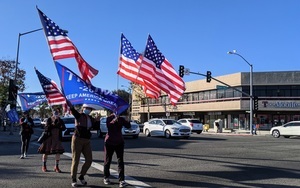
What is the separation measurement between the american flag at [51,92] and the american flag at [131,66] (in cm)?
635

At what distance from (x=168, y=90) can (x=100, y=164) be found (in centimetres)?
535

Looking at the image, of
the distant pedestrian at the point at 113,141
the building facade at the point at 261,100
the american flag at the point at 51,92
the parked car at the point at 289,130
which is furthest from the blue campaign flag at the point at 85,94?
the building facade at the point at 261,100

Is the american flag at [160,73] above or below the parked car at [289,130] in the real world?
above

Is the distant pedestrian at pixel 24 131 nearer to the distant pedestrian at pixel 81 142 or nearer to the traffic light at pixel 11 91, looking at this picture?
the distant pedestrian at pixel 81 142

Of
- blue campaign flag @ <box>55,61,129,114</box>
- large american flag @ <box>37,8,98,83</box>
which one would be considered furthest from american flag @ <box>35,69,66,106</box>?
blue campaign flag @ <box>55,61,129,114</box>

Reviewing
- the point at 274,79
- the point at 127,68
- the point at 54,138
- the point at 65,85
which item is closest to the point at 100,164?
the point at 54,138

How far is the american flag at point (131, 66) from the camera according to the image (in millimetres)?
15273

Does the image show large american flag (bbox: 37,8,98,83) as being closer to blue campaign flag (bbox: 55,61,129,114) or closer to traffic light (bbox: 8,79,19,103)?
blue campaign flag (bbox: 55,61,129,114)

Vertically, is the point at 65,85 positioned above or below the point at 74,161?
above

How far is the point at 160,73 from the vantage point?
1686 centimetres

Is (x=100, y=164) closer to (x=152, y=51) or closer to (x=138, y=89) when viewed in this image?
(x=152, y=51)

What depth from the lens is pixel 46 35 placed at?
488 inches

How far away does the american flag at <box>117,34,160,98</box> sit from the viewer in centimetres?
1527

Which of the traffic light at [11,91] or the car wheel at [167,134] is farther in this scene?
the car wheel at [167,134]
